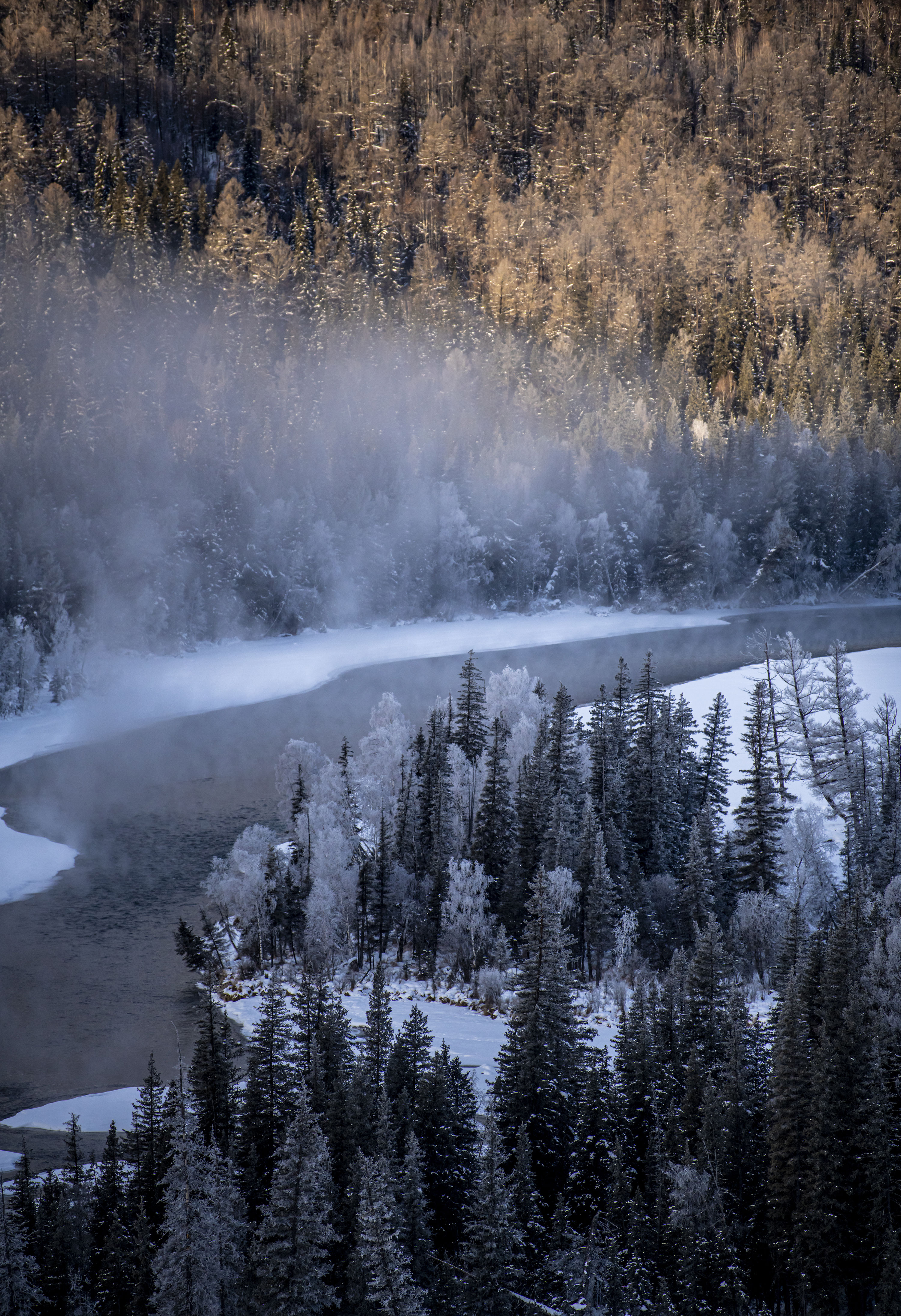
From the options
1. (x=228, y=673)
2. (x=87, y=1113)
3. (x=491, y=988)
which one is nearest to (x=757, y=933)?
(x=491, y=988)

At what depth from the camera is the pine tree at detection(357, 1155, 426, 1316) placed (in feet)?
48.0

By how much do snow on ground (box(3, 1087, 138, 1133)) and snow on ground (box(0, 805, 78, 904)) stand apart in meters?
14.6

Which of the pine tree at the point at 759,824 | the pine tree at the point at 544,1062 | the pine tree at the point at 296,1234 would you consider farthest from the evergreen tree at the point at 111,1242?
the pine tree at the point at 759,824

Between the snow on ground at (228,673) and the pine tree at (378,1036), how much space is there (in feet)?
65.0

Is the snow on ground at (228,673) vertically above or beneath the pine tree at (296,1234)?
beneath

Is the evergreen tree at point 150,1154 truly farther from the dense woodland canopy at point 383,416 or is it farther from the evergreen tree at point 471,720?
the dense woodland canopy at point 383,416

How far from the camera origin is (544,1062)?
2320 centimetres

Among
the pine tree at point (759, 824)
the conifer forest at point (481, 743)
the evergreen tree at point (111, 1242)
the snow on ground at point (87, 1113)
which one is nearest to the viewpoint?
the evergreen tree at point (111, 1242)

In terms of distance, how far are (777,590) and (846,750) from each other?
75.7m

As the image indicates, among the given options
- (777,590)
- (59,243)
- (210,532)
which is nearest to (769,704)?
(210,532)

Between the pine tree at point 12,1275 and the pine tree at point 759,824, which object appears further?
the pine tree at point 759,824

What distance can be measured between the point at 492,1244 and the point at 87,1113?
13.1 metres

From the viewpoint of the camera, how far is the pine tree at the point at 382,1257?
14641 millimetres

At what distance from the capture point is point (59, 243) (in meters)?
106
